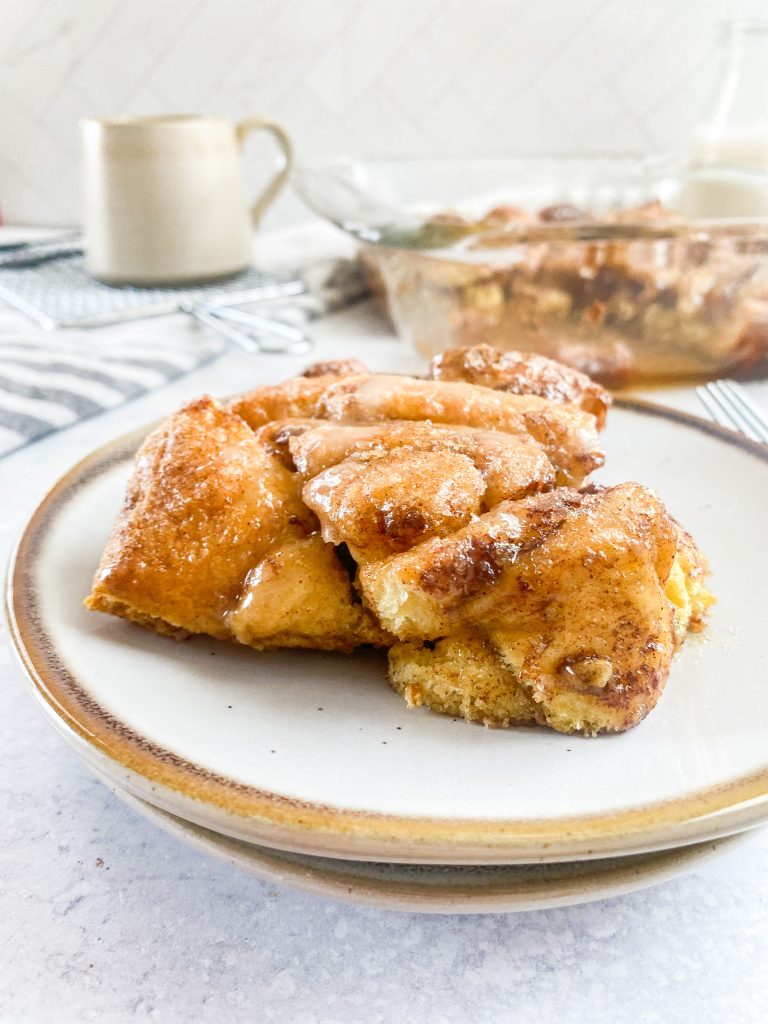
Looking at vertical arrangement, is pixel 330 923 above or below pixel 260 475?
below

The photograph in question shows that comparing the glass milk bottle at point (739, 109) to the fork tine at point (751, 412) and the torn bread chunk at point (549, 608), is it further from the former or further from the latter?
the torn bread chunk at point (549, 608)

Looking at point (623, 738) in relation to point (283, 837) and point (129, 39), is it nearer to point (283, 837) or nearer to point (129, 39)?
point (283, 837)

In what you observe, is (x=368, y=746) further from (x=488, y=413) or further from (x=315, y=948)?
(x=488, y=413)

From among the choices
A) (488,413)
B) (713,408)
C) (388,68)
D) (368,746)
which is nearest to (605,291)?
(713,408)

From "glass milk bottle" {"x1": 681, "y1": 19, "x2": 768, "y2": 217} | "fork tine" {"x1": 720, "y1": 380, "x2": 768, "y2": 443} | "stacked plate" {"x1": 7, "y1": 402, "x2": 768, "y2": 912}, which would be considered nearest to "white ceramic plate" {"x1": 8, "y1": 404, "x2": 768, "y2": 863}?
"stacked plate" {"x1": 7, "y1": 402, "x2": 768, "y2": 912}

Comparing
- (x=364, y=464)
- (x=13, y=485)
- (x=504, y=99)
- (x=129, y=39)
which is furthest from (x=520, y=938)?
(x=129, y=39)

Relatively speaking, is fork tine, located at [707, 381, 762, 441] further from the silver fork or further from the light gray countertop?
the light gray countertop

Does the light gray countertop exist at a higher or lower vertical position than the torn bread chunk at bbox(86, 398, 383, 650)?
lower

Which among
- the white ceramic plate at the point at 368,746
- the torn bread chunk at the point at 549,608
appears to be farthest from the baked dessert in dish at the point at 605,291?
the torn bread chunk at the point at 549,608
